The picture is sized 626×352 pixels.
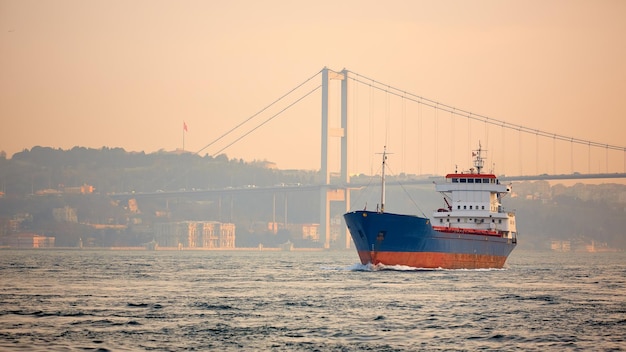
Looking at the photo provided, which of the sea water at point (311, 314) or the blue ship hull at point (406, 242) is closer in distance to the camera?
the sea water at point (311, 314)

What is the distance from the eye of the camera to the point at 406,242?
63.8 metres

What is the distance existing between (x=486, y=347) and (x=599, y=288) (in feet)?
83.3

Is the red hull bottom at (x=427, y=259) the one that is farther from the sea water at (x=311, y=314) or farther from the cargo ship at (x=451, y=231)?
the sea water at (x=311, y=314)

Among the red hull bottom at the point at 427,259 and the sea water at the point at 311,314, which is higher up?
the red hull bottom at the point at 427,259

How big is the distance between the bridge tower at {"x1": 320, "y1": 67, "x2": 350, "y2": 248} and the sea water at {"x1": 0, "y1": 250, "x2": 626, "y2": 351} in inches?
3150

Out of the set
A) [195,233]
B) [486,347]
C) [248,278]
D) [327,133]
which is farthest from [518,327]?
[195,233]

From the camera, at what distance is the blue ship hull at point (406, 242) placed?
6344 cm

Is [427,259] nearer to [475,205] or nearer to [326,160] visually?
[475,205]

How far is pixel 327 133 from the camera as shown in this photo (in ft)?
470

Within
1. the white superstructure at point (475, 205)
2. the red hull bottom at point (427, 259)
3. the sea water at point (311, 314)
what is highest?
the white superstructure at point (475, 205)

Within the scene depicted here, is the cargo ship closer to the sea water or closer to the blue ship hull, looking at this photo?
the blue ship hull

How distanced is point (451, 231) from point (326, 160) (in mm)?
72541

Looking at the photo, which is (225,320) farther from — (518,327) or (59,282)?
(59,282)

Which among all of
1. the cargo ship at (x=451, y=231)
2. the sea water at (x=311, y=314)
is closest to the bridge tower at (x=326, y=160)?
the cargo ship at (x=451, y=231)
